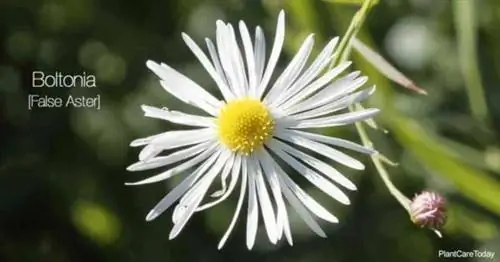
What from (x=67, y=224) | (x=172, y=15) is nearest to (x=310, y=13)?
(x=172, y=15)

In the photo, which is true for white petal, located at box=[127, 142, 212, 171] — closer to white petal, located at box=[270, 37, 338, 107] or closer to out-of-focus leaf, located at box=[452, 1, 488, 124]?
white petal, located at box=[270, 37, 338, 107]

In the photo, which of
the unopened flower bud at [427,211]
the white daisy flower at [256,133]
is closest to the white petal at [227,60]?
the white daisy flower at [256,133]

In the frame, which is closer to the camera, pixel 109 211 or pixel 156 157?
pixel 156 157

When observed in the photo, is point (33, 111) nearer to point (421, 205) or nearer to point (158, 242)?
point (158, 242)

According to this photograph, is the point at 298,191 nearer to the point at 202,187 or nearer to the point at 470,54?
the point at 202,187

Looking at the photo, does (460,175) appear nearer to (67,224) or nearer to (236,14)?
(236,14)

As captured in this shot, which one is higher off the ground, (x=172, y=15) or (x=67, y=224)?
(x=172, y=15)
